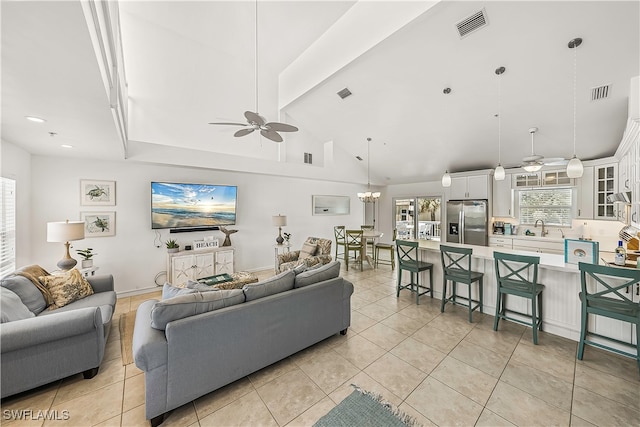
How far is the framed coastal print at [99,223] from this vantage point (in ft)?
12.8

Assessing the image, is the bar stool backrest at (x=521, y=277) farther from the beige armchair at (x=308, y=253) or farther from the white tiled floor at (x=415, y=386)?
the beige armchair at (x=308, y=253)

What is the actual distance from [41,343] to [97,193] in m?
2.95

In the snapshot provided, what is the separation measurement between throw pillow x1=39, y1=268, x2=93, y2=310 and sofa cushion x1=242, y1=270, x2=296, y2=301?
2.25 m

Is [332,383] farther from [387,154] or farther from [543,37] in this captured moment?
[387,154]

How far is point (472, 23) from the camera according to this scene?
2.73m

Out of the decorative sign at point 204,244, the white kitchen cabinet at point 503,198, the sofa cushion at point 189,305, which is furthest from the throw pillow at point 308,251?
the white kitchen cabinet at point 503,198

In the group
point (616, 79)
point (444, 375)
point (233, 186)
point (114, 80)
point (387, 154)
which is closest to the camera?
point (114, 80)

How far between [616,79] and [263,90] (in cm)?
577

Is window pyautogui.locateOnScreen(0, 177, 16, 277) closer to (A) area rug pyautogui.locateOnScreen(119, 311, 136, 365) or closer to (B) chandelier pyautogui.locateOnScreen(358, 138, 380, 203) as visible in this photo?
(A) area rug pyautogui.locateOnScreen(119, 311, 136, 365)

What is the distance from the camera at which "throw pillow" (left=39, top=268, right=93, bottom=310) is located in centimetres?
266

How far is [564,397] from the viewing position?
6.26 ft

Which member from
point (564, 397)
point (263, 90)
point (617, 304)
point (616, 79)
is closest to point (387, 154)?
point (263, 90)

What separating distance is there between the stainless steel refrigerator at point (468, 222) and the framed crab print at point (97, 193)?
25.1 feet

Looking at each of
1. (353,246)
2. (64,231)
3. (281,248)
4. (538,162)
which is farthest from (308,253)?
(538,162)
